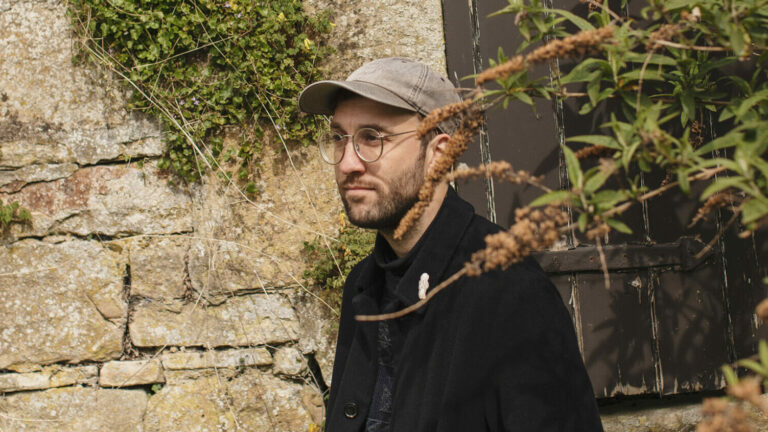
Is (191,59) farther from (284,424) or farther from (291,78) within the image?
(284,424)

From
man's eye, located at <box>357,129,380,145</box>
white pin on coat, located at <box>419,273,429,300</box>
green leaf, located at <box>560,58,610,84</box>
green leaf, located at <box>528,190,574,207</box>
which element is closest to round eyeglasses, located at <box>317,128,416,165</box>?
man's eye, located at <box>357,129,380,145</box>

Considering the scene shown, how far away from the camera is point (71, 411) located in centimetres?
242

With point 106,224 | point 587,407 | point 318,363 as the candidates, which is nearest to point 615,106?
point 587,407

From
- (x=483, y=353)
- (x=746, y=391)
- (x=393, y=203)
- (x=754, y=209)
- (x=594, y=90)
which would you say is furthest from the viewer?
(x=393, y=203)

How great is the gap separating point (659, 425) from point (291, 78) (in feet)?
6.65

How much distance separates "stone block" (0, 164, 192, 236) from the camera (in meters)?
2.50

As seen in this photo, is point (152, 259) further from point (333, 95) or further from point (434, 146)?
point (434, 146)

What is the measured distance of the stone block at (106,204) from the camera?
8.21ft

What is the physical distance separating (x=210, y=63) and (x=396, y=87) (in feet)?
3.40

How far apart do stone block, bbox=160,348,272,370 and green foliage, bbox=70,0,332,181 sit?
659 mm

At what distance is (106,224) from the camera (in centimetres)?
251

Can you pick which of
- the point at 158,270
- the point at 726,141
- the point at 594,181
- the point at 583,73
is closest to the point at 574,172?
the point at 594,181

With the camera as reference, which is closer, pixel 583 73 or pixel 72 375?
pixel 583 73

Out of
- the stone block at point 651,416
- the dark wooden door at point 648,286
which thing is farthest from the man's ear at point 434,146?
the stone block at point 651,416
